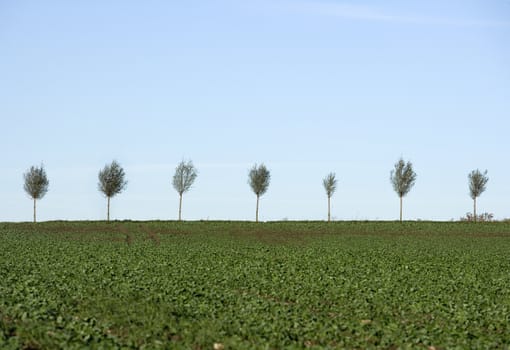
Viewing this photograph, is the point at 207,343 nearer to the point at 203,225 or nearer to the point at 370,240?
the point at 370,240

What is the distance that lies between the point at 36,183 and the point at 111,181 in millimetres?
10860

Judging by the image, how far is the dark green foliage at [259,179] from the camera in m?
93.1

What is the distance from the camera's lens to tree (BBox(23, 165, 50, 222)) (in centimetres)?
9094

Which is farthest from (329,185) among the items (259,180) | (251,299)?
(251,299)

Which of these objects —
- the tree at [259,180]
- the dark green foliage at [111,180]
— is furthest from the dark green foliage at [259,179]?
the dark green foliage at [111,180]

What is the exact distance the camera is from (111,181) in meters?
89.6

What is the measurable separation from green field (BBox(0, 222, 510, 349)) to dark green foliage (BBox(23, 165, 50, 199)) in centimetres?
4949

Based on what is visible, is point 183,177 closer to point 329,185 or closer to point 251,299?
point 329,185

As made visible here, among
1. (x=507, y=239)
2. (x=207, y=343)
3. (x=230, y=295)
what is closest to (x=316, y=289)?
(x=230, y=295)

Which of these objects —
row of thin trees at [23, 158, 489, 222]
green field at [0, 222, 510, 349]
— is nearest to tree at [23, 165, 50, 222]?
row of thin trees at [23, 158, 489, 222]

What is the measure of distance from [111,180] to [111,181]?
0.61 feet

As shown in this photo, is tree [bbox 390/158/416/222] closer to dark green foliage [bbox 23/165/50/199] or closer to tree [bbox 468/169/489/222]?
tree [bbox 468/169/489/222]

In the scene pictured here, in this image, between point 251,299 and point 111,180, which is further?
point 111,180

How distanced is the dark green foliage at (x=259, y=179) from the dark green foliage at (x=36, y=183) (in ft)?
93.5
